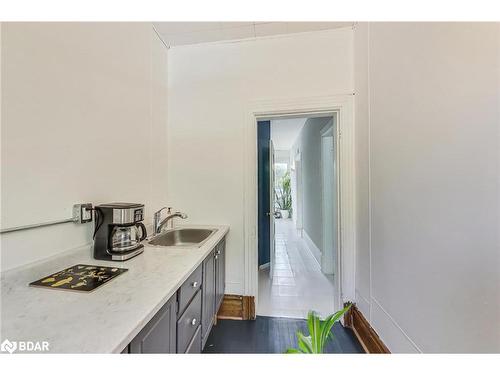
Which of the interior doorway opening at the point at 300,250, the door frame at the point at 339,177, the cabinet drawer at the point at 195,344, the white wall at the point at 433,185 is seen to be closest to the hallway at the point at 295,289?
the interior doorway opening at the point at 300,250

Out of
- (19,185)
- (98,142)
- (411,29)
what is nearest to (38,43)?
(98,142)

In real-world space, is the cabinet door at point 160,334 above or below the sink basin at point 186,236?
below

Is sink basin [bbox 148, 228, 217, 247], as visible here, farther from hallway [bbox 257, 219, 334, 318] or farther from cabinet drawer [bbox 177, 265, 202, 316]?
hallway [bbox 257, 219, 334, 318]

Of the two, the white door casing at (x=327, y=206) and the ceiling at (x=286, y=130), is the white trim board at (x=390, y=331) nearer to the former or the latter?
the white door casing at (x=327, y=206)

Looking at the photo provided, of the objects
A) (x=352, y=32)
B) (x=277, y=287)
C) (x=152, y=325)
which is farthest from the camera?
(x=277, y=287)

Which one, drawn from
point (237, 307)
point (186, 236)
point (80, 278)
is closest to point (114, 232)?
point (80, 278)

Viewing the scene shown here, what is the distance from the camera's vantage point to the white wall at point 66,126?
86 cm

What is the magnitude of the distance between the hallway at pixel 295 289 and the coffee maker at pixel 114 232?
5.02ft

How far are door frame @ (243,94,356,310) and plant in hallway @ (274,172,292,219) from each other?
5513mm

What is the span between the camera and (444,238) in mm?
915
